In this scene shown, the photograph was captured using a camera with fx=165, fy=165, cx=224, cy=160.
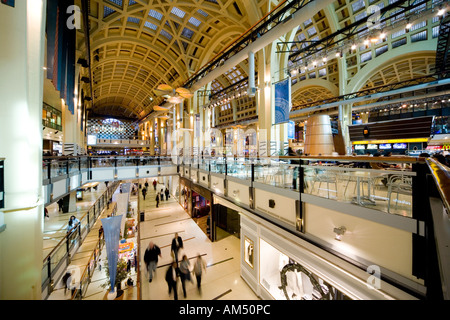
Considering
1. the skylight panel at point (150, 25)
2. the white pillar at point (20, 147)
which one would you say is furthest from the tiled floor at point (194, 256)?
the skylight panel at point (150, 25)

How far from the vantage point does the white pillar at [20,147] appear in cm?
282

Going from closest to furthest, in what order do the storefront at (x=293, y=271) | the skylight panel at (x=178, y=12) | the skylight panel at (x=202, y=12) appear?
the storefront at (x=293, y=271) < the skylight panel at (x=202, y=12) < the skylight panel at (x=178, y=12)

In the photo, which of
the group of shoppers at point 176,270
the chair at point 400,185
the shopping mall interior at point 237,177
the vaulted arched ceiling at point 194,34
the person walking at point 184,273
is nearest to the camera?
the chair at point 400,185

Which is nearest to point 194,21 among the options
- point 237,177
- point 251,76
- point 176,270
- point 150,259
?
point 251,76

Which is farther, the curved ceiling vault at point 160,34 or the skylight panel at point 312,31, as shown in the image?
the skylight panel at point 312,31

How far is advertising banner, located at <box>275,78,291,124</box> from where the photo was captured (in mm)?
8008

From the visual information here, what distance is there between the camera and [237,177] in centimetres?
691

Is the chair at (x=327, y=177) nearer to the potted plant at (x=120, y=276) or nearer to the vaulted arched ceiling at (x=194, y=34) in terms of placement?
the vaulted arched ceiling at (x=194, y=34)

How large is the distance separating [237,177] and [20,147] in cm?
584

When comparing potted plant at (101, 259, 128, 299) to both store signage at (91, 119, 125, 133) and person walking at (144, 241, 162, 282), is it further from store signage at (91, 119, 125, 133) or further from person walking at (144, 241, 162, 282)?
store signage at (91, 119, 125, 133)

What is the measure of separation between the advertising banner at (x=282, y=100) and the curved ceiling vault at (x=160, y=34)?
5.78 metres

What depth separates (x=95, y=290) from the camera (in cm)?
765
